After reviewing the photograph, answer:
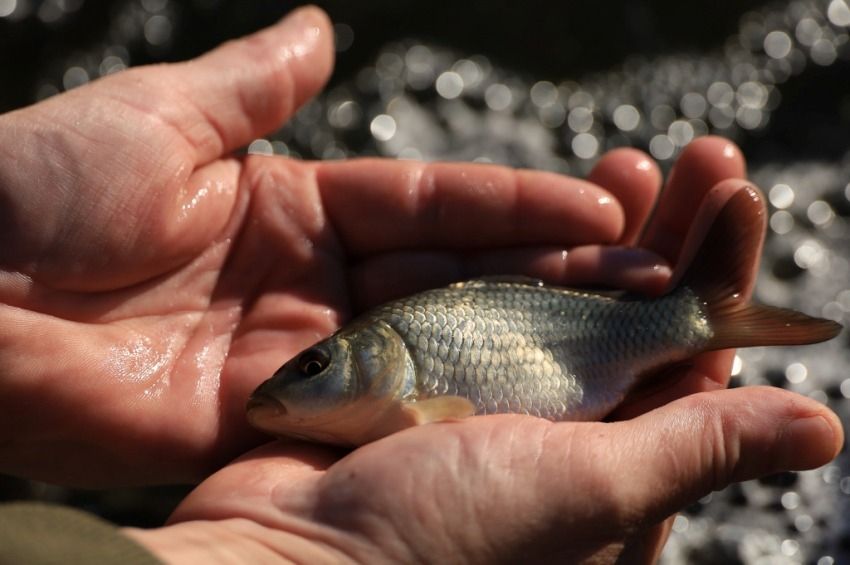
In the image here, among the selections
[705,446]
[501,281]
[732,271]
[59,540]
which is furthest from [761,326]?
[59,540]

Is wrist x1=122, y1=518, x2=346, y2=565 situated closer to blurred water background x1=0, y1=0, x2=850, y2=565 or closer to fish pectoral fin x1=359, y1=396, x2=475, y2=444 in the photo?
fish pectoral fin x1=359, y1=396, x2=475, y2=444

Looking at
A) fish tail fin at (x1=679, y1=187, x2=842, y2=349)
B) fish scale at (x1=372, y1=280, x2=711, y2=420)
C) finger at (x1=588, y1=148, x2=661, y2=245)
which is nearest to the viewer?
fish scale at (x1=372, y1=280, x2=711, y2=420)

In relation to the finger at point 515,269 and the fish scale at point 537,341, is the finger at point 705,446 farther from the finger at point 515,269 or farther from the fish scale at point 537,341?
the finger at point 515,269

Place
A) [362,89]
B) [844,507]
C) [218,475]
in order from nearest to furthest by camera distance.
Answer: [218,475]
[844,507]
[362,89]

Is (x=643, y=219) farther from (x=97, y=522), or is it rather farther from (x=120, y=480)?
(x=97, y=522)

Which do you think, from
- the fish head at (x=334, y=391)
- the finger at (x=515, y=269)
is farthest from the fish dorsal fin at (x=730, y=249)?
the fish head at (x=334, y=391)

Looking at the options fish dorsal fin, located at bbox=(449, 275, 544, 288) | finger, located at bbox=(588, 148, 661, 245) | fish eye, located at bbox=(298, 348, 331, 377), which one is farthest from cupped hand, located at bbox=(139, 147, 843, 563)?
finger, located at bbox=(588, 148, 661, 245)

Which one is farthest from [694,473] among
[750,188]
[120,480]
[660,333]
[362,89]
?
[362,89]
